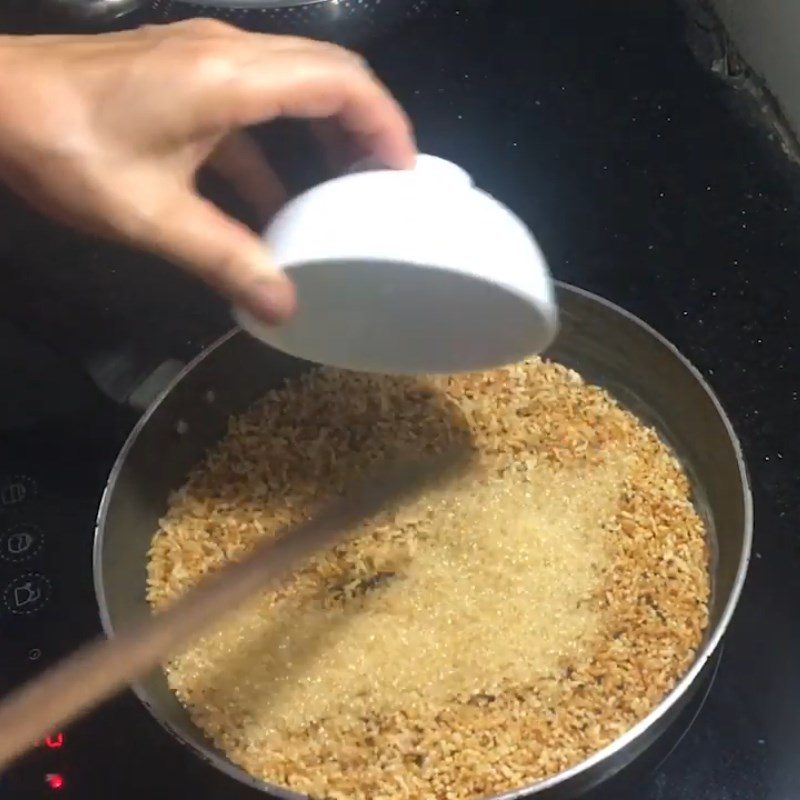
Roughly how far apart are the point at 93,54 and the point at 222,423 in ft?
1.42

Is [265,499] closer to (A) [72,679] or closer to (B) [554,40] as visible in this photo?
(A) [72,679]

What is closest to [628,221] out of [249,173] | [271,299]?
[249,173]

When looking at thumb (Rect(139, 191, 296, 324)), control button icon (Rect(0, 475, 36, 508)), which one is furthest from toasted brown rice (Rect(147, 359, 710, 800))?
thumb (Rect(139, 191, 296, 324))

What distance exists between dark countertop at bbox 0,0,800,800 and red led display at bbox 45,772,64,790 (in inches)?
15.0

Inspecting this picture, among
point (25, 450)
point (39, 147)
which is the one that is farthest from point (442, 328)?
point (25, 450)

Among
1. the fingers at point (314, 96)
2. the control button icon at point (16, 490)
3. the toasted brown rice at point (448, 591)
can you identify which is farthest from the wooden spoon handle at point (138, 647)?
the fingers at point (314, 96)

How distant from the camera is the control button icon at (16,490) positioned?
91cm

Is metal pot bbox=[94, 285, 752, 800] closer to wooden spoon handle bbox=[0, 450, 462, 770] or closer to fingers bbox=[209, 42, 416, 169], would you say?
wooden spoon handle bbox=[0, 450, 462, 770]

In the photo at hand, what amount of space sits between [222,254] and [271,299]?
0.04 m

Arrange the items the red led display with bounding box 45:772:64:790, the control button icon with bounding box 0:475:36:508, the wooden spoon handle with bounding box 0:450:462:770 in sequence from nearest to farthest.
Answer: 1. the wooden spoon handle with bounding box 0:450:462:770
2. the red led display with bounding box 45:772:64:790
3. the control button icon with bounding box 0:475:36:508

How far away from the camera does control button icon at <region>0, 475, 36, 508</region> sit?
913 mm

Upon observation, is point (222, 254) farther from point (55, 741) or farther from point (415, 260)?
point (55, 741)

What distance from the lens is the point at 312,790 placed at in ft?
2.62

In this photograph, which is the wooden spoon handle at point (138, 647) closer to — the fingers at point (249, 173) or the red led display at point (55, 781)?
the red led display at point (55, 781)
